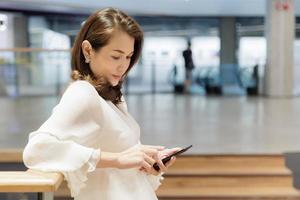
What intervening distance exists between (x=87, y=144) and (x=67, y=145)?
10 cm

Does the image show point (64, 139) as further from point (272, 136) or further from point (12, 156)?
point (272, 136)

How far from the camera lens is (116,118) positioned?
1.25 metres

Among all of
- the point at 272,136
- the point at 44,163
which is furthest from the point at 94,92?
the point at 272,136

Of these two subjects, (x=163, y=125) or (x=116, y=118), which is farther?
(x=163, y=125)

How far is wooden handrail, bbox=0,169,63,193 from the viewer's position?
1.07m

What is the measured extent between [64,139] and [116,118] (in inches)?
7.0

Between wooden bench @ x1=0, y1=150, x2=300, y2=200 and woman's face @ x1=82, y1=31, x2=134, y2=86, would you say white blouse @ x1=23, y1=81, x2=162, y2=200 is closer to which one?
woman's face @ x1=82, y1=31, x2=134, y2=86

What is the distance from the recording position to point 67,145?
1.10 m

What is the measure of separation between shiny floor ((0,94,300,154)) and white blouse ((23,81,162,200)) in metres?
3.58

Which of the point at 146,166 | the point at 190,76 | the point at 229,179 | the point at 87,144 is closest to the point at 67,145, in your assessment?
the point at 87,144

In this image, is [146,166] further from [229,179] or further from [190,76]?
[190,76]

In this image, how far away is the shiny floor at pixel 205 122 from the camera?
17.1 ft

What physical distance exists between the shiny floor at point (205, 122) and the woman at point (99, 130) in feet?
11.8

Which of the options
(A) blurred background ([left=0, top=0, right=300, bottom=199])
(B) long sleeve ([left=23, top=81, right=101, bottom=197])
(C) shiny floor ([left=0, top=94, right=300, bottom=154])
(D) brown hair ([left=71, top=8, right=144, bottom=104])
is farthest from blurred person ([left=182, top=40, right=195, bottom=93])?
(B) long sleeve ([left=23, top=81, right=101, bottom=197])
